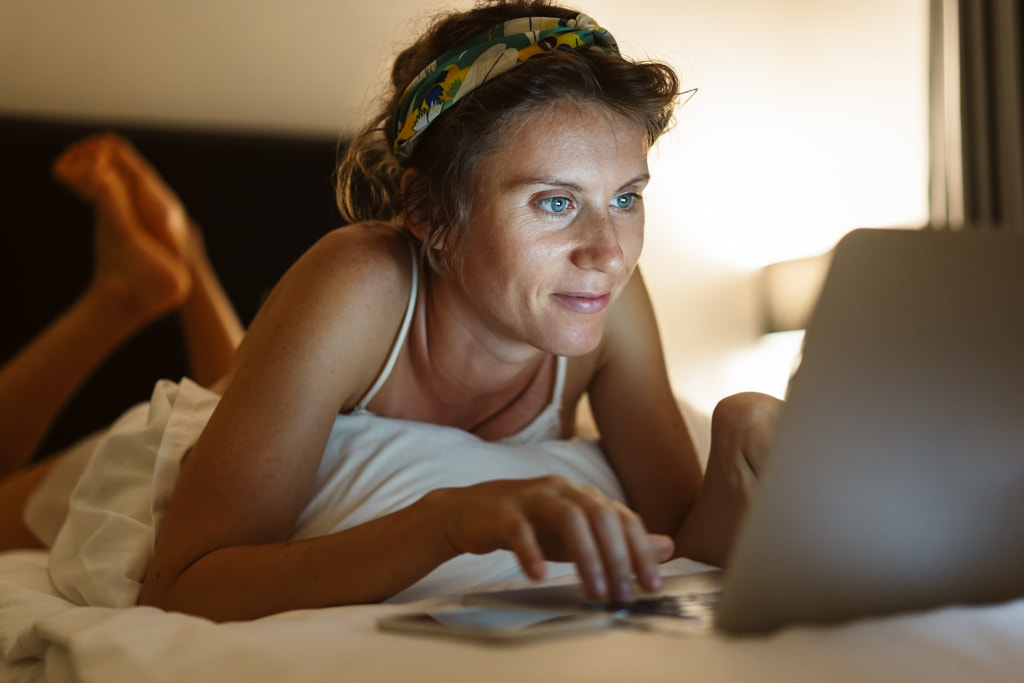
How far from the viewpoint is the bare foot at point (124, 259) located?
1.93m

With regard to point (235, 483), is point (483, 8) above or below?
above

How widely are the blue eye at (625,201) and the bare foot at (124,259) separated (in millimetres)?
1197

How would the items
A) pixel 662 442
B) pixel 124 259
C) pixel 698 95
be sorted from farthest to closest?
1. pixel 698 95
2. pixel 124 259
3. pixel 662 442

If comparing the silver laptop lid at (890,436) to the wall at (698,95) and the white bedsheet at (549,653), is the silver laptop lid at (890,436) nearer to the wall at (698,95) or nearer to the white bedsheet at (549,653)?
the white bedsheet at (549,653)

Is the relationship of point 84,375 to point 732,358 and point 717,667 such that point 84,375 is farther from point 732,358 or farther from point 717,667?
point 717,667

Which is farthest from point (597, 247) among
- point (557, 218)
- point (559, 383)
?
point (559, 383)

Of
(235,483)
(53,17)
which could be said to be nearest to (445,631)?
(235,483)

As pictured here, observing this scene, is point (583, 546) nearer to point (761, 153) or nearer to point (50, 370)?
point (50, 370)

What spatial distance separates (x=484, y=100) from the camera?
1069mm

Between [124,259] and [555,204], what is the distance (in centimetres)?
124

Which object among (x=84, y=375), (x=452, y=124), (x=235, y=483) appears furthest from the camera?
(x=84, y=375)

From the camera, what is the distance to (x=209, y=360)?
1.96m

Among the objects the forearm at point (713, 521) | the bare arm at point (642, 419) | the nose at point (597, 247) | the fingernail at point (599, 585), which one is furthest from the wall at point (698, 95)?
the fingernail at point (599, 585)

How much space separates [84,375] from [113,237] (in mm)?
304
